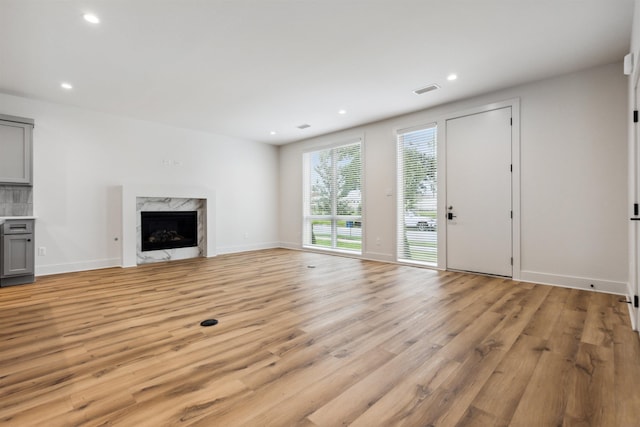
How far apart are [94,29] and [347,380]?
381 cm

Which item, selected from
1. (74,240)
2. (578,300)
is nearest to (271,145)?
(74,240)

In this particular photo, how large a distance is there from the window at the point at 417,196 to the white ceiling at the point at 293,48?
0.80 meters

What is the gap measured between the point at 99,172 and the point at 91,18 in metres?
3.40

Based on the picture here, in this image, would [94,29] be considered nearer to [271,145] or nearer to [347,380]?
[347,380]

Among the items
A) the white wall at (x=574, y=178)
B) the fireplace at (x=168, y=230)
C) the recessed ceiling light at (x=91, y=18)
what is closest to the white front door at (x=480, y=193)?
the white wall at (x=574, y=178)

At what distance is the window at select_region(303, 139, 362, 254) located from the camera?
21.4 feet

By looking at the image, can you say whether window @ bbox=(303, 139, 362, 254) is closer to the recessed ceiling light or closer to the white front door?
the white front door

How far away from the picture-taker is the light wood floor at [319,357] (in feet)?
4.91

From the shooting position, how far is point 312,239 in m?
7.56

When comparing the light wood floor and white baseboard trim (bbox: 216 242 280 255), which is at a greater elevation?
white baseboard trim (bbox: 216 242 280 255)

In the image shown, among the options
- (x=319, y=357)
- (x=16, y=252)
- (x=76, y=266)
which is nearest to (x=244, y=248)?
(x=76, y=266)

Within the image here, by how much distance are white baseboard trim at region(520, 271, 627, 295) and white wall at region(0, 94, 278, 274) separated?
5.90 meters

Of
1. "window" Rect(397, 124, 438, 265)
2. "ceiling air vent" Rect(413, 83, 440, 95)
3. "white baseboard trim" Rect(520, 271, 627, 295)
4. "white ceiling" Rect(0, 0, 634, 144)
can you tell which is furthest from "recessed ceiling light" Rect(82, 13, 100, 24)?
"white baseboard trim" Rect(520, 271, 627, 295)

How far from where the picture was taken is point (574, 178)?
3.85 metres
